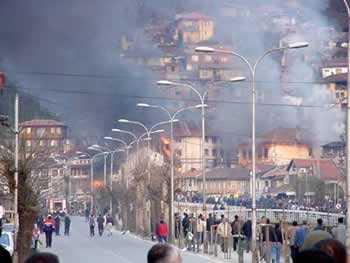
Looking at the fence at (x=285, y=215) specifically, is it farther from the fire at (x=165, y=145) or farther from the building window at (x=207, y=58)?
the building window at (x=207, y=58)

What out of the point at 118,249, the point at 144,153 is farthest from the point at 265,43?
the point at 118,249

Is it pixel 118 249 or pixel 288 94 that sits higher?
pixel 288 94

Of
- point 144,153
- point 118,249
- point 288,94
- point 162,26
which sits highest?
point 162,26

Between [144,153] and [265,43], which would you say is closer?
[144,153]

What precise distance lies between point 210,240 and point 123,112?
72.3 meters

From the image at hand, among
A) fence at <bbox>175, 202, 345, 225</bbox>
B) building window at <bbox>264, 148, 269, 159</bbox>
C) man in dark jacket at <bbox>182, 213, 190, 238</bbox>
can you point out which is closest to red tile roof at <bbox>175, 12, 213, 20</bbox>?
building window at <bbox>264, 148, 269, 159</bbox>

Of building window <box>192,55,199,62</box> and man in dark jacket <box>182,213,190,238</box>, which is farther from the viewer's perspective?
building window <box>192,55,199,62</box>

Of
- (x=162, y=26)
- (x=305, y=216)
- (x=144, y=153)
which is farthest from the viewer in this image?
(x=162, y=26)

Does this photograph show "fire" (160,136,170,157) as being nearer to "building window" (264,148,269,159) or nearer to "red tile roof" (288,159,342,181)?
"red tile roof" (288,159,342,181)

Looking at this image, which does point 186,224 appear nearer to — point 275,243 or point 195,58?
point 275,243

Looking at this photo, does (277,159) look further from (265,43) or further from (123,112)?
(265,43)

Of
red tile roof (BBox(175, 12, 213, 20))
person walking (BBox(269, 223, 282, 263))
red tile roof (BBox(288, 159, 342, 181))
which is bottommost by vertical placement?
person walking (BBox(269, 223, 282, 263))

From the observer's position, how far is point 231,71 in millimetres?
122375

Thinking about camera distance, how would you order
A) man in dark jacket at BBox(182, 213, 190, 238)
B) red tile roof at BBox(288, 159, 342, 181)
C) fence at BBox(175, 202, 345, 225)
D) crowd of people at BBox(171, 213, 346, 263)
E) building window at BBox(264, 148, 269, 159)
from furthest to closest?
building window at BBox(264, 148, 269, 159) → red tile roof at BBox(288, 159, 342, 181) → man in dark jacket at BBox(182, 213, 190, 238) → fence at BBox(175, 202, 345, 225) → crowd of people at BBox(171, 213, 346, 263)
